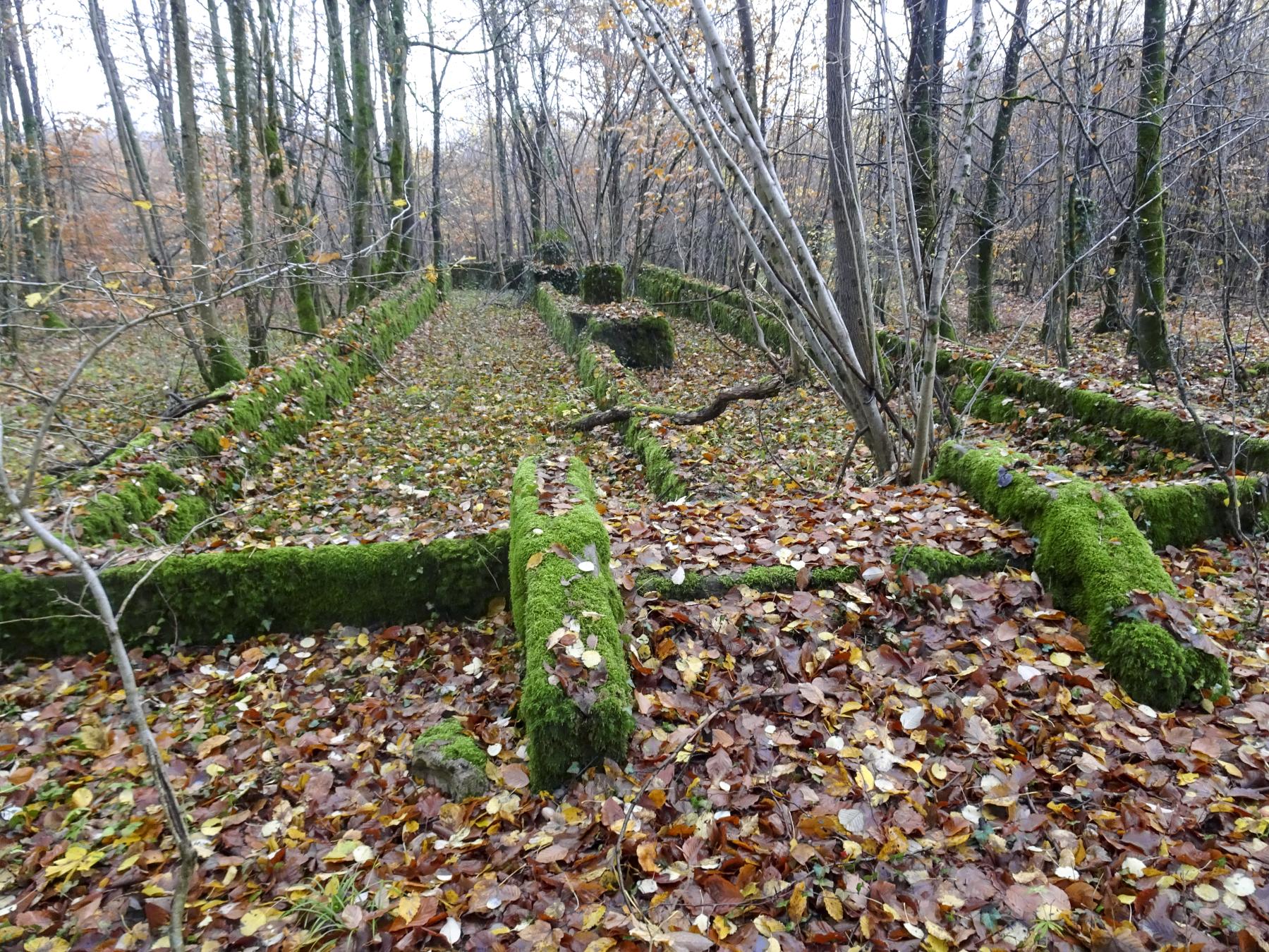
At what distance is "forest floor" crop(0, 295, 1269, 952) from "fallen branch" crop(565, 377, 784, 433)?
3.97 metres

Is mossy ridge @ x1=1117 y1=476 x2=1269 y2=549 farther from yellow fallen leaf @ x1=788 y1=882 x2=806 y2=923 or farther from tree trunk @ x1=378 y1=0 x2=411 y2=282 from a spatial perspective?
tree trunk @ x1=378 y1=0 x2=411 y2=282

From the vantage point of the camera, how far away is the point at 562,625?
3172mm

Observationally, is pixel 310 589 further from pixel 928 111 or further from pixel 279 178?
pixel 279 178

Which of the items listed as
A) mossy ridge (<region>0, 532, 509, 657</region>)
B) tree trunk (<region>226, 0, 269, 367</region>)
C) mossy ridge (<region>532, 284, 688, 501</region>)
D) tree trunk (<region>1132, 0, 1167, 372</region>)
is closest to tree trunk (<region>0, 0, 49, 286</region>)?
tree trunk (<region>226, 0, 269, 367</region>)

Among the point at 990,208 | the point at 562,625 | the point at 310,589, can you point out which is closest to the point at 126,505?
the point at 310,589

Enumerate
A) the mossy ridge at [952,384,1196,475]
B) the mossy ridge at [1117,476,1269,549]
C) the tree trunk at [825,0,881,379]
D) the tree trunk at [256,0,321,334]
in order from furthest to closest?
the tree trunk at [256,0,321,334] < the mossy ridge at [952,384,1196,475] < the tree trunk at [825,0,881,379] < the mossy ridge at [1117,476,1269,549]

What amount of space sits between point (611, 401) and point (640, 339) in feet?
13.9

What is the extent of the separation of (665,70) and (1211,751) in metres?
19.7

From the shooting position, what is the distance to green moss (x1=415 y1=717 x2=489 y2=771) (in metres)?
3.10

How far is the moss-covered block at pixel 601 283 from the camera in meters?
17.1

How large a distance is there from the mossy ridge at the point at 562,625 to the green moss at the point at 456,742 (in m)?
0.25

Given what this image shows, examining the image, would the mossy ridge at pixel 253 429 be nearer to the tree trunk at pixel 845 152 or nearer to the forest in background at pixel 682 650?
the forest in background at pixel 682 650

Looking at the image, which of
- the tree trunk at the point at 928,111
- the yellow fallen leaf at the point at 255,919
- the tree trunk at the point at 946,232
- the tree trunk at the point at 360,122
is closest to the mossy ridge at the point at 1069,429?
the tree trunk at the point at 928,111

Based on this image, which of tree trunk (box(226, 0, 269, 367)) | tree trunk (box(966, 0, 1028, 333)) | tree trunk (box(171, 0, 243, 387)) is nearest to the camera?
tree trunk (box(171, 0, 243, 387))
